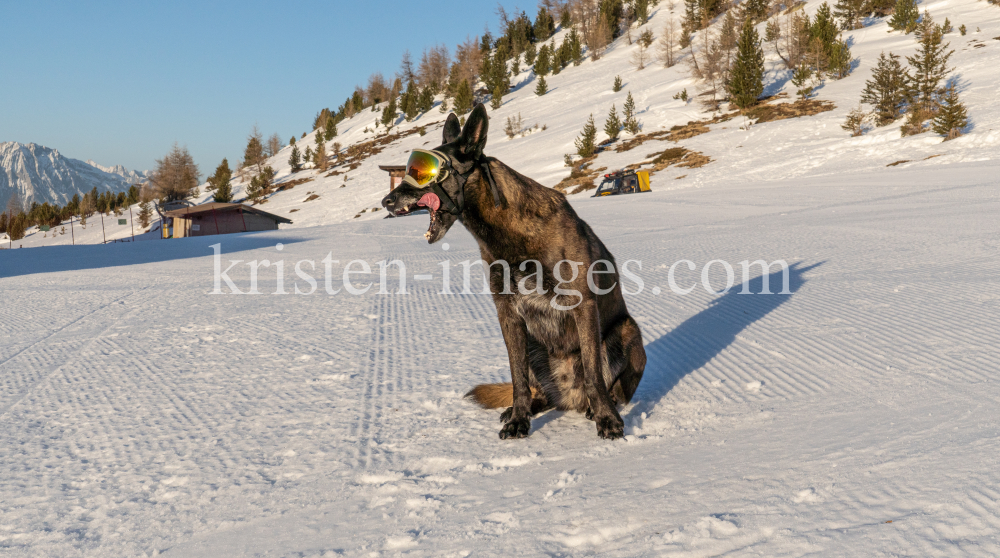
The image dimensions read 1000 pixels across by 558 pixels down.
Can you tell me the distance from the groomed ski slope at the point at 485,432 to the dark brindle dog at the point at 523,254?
0.79 feet

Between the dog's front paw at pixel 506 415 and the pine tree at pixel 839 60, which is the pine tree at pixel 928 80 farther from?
the dog's front paw at pixel 506 415

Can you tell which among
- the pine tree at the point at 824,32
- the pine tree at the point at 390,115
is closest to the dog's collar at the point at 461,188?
the pine tree at the point at 824,32

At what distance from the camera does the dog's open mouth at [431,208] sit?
238 centimetres

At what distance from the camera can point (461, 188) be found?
2.43 meters

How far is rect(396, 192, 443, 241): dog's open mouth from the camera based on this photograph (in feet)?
7.82

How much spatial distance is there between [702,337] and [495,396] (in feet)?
5.60

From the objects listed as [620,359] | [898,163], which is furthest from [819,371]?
[898,163]

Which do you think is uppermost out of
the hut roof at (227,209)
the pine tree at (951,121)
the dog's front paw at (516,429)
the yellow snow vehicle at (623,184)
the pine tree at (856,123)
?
the pine tree at (856,123)

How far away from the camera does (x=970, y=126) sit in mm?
24625

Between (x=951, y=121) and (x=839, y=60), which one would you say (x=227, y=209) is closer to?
(x=951, y=121)

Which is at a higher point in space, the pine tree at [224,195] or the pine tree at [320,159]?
A: the pine tree at [320,159]

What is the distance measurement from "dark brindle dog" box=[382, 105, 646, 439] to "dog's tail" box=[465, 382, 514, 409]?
0.19 m

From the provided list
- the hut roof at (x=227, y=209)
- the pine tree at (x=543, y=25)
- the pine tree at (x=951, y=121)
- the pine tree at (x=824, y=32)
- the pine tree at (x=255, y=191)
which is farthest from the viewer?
the pine tree at (x=543, y=25)

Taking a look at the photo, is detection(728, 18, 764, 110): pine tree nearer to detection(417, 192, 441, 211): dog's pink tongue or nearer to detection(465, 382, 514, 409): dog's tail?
detection(465, 382, 514, 409): dog's tail
